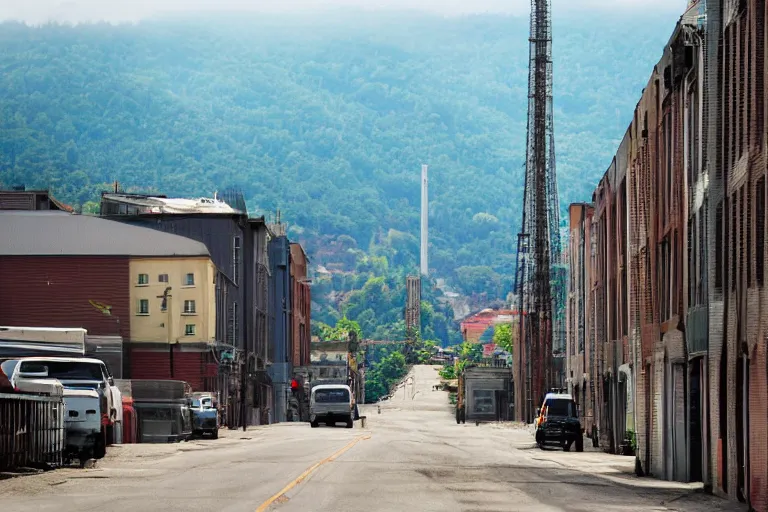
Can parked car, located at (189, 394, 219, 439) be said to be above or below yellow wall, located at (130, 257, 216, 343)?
below

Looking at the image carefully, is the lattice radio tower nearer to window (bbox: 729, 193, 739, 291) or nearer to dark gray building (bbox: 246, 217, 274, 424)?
dark gray building (bbox: 246, 217, 274, 424)

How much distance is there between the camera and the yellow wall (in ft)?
328

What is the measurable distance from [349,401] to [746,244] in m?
64.2

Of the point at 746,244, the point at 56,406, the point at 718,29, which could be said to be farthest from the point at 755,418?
the point at 56,406

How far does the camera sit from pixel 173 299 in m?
101

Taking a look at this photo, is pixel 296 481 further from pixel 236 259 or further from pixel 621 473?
pixel 236 259

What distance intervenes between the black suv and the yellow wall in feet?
145

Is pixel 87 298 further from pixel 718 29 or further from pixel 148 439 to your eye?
pixel 718 29

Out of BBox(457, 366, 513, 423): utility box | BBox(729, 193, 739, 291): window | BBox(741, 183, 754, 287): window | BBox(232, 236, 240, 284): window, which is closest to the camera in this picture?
BBox(741, 183, 754, 287): window

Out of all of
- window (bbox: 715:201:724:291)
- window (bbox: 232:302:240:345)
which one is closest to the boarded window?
window (bbox: 715:201:724:291)

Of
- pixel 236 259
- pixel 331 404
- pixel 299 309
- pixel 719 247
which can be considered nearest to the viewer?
pixel 719 247

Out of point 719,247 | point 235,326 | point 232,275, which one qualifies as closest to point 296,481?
point 719,247

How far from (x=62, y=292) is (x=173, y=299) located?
7.41 m

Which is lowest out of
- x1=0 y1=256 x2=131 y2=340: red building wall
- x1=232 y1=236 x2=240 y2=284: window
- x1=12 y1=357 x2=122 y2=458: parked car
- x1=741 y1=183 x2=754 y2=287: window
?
x1=12 y1=357 x2=122 y2=458: parked car
